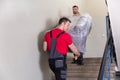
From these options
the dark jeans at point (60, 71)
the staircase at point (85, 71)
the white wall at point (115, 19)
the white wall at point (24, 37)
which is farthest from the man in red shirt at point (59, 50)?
the white wall at point (115, 19)

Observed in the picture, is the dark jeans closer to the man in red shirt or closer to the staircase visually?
the man in red shirt

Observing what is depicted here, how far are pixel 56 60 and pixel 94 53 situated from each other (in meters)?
3.63

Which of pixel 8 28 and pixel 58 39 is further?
pixel 58 39

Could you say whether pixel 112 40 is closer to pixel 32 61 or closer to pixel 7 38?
pixel 32 61

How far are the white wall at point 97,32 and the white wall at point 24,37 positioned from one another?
2.63 meters

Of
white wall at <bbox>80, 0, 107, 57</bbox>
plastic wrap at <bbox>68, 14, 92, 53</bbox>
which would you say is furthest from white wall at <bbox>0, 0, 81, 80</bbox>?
white wall at <bbox>80, 0, 107, 57</bbox>

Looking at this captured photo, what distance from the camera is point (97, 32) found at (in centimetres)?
738

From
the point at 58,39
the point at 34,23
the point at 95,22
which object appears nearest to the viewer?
the point at 58,39

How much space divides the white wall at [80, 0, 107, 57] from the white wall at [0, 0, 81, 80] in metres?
2.63

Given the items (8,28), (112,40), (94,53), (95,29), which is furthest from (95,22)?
(8,28)

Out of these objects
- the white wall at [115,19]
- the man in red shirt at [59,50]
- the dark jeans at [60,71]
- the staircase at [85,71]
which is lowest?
the staircase at [85,71]

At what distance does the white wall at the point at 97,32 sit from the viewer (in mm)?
7332

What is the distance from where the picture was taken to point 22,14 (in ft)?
12.9

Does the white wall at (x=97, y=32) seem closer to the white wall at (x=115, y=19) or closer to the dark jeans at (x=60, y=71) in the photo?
the white wall at (x=115, y=19)
